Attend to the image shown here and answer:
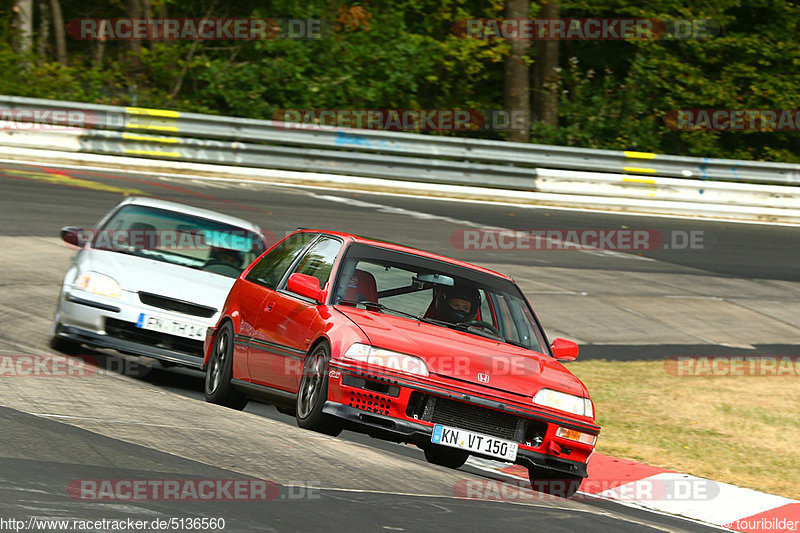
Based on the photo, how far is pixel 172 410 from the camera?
8.30m

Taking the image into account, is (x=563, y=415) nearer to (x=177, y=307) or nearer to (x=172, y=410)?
(x=172, y=410)

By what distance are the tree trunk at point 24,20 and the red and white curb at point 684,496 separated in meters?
20.7

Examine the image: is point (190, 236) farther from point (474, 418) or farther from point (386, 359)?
point (474, 418)

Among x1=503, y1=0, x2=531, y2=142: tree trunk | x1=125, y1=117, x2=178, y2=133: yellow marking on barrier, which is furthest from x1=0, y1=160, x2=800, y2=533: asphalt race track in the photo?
x1=503, y1=0, x2=531, y2=142: tree trunk

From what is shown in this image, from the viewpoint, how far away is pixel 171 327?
10273 mm

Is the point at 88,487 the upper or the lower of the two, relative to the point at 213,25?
lower

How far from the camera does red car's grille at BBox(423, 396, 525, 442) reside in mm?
7133

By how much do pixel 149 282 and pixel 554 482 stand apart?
4.48 meters

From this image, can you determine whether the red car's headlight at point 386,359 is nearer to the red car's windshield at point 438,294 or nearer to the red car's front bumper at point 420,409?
the red car's front bumper at point 420,409

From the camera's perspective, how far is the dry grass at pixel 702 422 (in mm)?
9453

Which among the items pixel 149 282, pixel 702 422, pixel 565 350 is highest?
pixel 149 282

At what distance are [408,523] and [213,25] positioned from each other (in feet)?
80.1

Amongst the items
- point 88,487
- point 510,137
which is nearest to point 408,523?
point 88,487

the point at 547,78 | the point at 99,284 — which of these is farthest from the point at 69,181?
the point at 547,78
